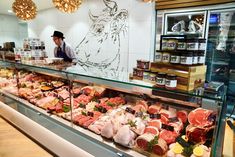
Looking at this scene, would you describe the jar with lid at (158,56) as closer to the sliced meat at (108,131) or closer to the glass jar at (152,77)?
the glass jar at (152,77)

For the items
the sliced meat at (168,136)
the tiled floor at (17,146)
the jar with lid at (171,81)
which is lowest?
the tiled floor at (17,146)

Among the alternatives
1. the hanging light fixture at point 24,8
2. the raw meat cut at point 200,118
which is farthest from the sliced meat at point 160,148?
the hanging light fixture at point 24,8

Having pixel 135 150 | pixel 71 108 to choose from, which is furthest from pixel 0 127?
pixel 135 150

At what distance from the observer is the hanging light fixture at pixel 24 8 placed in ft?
12.0

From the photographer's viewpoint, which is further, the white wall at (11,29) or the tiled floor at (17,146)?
the white wall at (11,29)

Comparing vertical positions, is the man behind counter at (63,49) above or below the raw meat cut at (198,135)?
above

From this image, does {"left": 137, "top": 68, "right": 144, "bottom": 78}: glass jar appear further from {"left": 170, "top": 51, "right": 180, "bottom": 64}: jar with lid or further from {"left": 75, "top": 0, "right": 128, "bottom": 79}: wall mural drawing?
{"left": 75, "top": 0, "right": 128, "bottom": 79}: wall mural drawing

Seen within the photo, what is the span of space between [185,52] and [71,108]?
1299mm

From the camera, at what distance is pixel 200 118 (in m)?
1.53

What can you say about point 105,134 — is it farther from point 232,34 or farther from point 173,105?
point 232,34

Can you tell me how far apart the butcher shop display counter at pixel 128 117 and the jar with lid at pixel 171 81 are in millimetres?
33

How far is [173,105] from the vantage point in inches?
69.1

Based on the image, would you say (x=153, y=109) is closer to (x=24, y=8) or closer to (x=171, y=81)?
(x=171, y=81)

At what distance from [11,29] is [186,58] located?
→ 10.1 m
